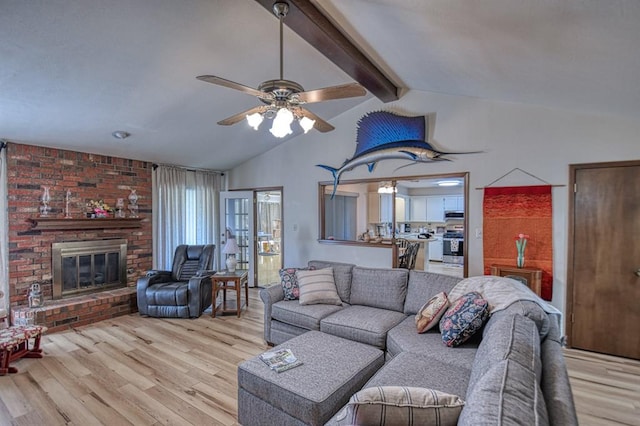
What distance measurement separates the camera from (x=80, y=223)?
14.6 feet

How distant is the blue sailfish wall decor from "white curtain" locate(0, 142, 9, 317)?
4449 mm

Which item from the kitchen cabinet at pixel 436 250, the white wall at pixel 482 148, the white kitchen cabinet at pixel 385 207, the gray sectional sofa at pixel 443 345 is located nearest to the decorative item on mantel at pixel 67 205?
the gray sectional sofa at pixel 443 345

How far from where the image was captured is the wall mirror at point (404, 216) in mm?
4830

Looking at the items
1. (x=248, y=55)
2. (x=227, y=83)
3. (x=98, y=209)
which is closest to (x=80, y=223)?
(x=98, y=209)

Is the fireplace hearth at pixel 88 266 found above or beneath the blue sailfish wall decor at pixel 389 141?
beneath

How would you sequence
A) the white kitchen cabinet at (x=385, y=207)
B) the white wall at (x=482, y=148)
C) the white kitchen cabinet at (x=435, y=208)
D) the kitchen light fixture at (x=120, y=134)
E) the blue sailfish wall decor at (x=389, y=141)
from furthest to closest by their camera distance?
the white kitchen cabinet at (x=435, y=208) → the white kitchen cabinet at (x=385, y=207) → the blue sailfish wall decor at (x=389, y=141) → the kitchen light fixture at (x=120, y=134) → the white wall at (x=482, y=148)

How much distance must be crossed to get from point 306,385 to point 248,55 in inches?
113

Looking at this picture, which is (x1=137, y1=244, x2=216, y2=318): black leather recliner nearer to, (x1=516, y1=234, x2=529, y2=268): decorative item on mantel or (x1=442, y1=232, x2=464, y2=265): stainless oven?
(x1=516, y1=234, x2=529, y2=268): decorative item on mantel

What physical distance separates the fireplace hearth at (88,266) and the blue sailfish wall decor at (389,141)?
3.82 meters

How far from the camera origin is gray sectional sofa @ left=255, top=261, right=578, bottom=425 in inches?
42.6

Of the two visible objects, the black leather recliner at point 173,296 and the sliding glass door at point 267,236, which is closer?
the black leather recliner at point 173,296

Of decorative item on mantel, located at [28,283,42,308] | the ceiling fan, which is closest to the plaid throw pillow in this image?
the ceiling fan

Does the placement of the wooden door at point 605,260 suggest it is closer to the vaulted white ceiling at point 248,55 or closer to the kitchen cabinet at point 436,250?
the vaulted white ceiling at point 248,55

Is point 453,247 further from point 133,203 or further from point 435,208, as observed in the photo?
point 133,203
